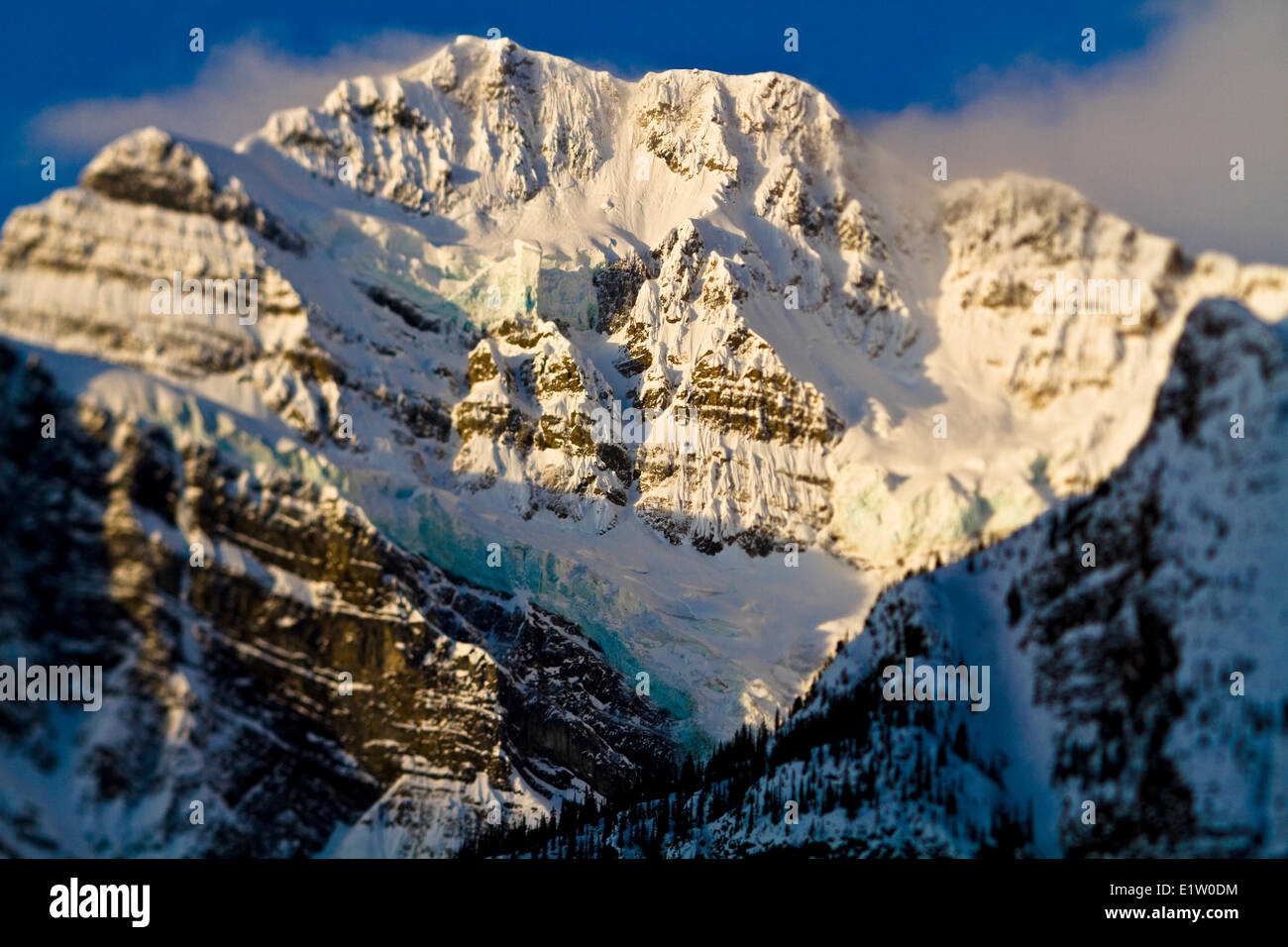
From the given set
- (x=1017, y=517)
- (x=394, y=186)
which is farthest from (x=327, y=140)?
(x=1017, y=517)

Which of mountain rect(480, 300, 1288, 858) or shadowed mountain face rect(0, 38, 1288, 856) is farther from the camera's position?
shadowed mountain face rect(0, 38, 1288, 856)

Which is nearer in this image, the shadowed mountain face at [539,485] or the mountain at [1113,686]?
the mountain at [1113,686]

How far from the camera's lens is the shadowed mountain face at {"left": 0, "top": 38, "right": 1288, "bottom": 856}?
363ft

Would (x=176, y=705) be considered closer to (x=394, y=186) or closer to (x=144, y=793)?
(x=144, y=793)

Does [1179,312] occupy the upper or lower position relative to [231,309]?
lower

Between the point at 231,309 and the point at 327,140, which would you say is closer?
the point at 231,309

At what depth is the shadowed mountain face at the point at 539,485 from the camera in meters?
111

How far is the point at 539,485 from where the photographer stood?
17950 centimetres

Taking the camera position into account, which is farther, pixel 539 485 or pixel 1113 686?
pixel 539 485

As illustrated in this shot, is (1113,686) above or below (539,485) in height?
below
